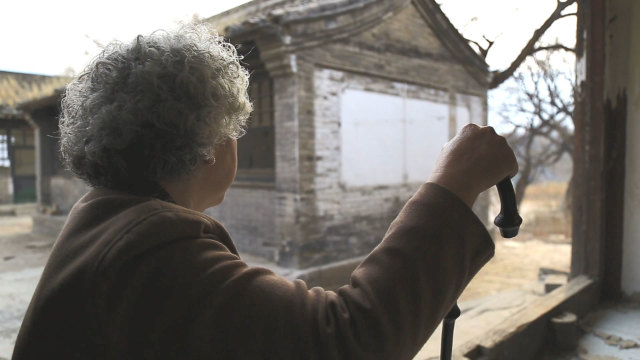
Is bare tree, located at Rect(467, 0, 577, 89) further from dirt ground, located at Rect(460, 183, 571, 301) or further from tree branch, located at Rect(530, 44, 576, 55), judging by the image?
dirt ground, located at Rect(460, 183, 571, 301)

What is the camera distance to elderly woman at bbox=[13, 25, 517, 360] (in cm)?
57

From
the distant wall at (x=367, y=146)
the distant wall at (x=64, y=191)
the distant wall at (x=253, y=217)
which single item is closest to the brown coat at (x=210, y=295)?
the distant wall at (x=367, y=146)

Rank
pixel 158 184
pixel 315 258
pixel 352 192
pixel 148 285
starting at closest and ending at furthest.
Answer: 1. pixel 148 285
2. pixel 158 184
3. pixel 315 258
4. pixel 352 192

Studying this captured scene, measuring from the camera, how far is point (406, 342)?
63cm

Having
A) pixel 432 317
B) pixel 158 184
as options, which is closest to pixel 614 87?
pixel 432 317

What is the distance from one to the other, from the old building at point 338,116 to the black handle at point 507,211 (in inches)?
166

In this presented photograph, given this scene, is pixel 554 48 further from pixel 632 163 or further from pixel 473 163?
Result: pixel 473 163

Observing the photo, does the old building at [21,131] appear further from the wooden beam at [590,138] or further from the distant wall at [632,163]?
the distant wall at [632,163]

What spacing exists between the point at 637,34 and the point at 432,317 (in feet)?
9.82

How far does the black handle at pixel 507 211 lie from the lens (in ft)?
2.76

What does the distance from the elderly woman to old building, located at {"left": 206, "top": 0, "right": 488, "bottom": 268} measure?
4.25 m

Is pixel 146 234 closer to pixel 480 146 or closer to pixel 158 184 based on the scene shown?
pixel 158 184

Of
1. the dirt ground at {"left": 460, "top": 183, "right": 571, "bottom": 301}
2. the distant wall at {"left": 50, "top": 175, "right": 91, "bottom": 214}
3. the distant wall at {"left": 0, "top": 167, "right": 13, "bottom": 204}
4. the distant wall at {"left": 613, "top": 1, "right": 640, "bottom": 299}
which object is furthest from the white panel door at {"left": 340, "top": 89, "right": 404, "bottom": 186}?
the distant wall at {"left": 0, "top": 167, "right": 13, "bottom": 204}

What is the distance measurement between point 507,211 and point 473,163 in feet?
0.66
